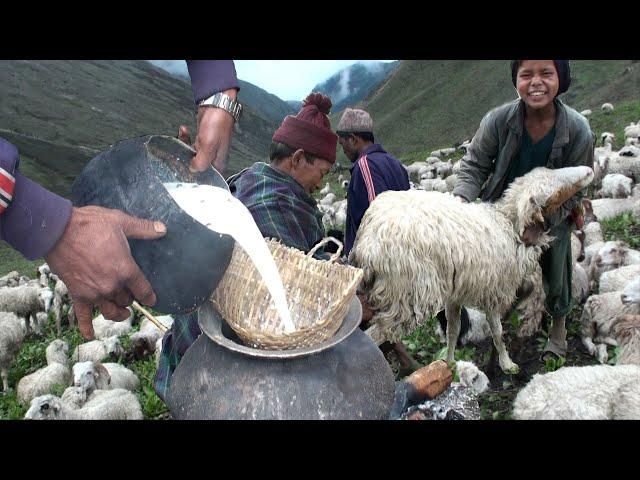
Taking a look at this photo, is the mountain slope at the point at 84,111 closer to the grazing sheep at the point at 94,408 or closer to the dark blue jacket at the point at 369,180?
the grazing sheep at the point at 94,408

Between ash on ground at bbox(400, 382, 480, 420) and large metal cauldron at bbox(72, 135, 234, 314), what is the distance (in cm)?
125

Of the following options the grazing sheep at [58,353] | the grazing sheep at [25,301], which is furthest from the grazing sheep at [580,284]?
the grazing sheep at [25,301]

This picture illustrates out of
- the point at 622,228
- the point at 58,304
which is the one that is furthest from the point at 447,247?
the point at 58,304

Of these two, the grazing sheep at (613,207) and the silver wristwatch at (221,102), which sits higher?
the silver wristwatch at (221,102)

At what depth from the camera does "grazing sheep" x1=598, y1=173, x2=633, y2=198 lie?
7.53 metres

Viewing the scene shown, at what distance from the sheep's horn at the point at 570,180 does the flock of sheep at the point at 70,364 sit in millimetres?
4036

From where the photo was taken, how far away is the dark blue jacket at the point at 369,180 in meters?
4.09

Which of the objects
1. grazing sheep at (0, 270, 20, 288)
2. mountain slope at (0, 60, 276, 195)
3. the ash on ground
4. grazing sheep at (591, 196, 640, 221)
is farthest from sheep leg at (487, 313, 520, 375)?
mountain slope at (0, 60, 276, 195)

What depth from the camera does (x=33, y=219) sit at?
4.56ft

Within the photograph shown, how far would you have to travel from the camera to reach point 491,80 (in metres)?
31.3

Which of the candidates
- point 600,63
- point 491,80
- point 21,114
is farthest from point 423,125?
point 21,114

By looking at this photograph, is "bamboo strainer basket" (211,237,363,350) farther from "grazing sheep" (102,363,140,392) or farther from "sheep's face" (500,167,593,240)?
"grazing sheep" (102,363,140,392)

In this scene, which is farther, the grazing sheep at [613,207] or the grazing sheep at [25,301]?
the grazing sheep at [25,301]

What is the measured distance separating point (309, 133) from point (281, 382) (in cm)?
179
